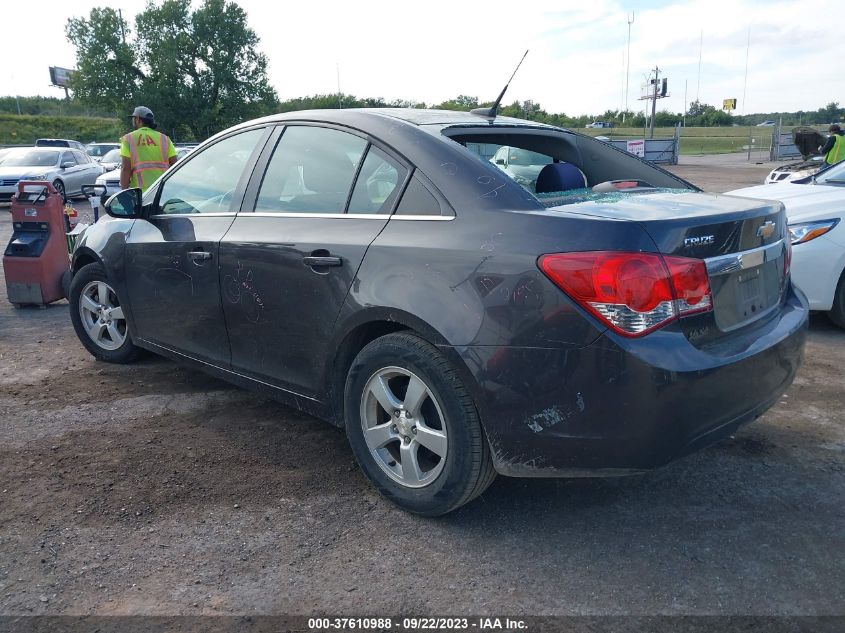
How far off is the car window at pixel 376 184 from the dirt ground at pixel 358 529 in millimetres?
1254

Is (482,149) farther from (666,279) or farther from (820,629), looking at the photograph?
(820,629)

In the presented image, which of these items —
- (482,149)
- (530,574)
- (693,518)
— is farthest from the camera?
(482,149)

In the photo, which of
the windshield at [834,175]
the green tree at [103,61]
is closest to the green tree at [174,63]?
the green tree at [103,61]

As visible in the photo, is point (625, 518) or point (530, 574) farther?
point (625, 518)

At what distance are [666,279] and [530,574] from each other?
115 centimetres

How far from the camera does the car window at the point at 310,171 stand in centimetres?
335

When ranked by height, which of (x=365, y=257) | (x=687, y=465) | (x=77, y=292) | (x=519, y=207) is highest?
(x=519, y=207)

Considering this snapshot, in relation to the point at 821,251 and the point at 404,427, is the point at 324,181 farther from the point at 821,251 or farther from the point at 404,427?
the point at 821,251

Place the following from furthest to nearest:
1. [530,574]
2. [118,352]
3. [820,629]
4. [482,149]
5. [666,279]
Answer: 1. [118,352]
2. [482,149]
3. [530,574]
4. [666,279]
5. [820,629]

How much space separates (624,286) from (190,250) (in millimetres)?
2451

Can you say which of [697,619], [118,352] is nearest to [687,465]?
[697,619]

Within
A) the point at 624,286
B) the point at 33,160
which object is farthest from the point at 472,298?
the point at 33,160

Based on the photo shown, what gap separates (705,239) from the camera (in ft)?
8.62

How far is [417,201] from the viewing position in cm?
300
